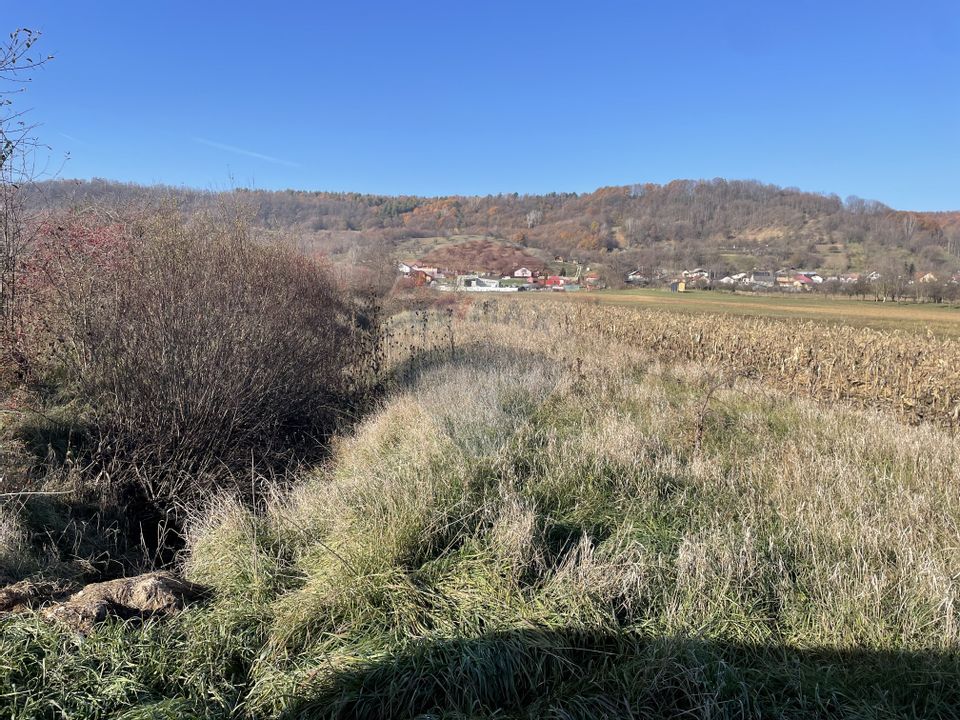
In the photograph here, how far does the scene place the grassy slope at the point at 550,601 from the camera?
254cm

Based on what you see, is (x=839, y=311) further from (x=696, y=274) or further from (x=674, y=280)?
(x=696, y=274)

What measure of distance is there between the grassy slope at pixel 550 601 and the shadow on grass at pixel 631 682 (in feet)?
0.04

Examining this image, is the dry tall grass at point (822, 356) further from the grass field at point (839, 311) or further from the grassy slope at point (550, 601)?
the grass field at point (839, 311)

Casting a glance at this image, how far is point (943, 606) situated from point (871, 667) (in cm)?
60

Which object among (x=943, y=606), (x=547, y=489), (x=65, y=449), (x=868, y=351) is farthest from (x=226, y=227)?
(x=868, y=351)

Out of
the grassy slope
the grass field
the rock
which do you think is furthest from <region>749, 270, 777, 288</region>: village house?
the rock

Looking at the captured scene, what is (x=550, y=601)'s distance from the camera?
3057 mm

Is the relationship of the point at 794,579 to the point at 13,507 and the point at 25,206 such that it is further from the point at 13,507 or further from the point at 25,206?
the point at 25,206

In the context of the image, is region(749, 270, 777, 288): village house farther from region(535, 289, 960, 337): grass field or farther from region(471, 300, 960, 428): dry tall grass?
region(471, 300, 960, 428): dry tall grass

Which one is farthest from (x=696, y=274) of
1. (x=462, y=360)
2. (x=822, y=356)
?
(x=462, y=360)

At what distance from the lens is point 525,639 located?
282 cm

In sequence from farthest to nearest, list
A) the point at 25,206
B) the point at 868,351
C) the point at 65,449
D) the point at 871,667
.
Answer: the point at 868,351 < the point at 25,206 < the point at 65,449 < the point at 871,667

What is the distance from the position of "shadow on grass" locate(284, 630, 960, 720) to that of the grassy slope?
0.01 m

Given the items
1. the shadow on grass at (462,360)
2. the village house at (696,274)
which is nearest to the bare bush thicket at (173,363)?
the shadow on grass at (462,360)
